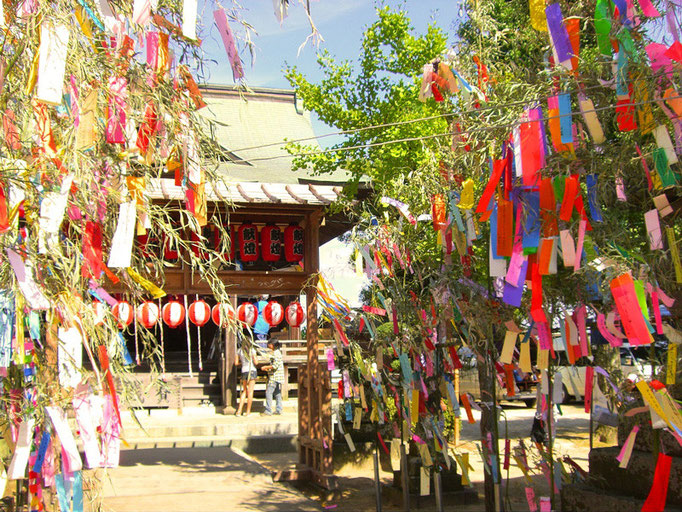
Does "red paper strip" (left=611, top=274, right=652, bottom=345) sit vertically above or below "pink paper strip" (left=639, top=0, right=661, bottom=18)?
below

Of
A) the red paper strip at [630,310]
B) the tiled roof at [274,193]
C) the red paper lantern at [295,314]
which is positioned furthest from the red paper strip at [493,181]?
the red paper lantern at [295,314]

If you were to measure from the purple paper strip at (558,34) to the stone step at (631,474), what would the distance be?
269 centimetres

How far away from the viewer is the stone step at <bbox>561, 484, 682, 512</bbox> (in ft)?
14.6

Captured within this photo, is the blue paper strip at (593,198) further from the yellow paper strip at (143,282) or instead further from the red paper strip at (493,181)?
the yellow paper strip at (143,282)

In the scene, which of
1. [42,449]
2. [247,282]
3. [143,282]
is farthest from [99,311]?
[247,282]

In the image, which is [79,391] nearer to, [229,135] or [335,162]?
[335,162]

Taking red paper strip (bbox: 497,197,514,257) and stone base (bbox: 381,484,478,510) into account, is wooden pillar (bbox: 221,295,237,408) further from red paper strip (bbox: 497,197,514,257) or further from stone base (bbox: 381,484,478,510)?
red paper strip (bbox: 497,197,514,257)

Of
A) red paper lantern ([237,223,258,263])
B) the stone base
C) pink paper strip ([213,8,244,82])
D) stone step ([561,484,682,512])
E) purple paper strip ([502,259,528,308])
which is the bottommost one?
the stone base

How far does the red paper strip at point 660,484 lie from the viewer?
13.4 ft

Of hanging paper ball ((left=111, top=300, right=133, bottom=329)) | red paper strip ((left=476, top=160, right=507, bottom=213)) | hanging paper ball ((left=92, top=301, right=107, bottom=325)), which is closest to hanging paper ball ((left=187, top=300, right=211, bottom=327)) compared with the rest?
hanging paper ball ((left=111, top=300, right=133, bottom=329))

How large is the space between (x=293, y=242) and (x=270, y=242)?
0.31m

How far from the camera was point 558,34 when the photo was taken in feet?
14.9

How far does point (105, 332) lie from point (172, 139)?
1.12 meters

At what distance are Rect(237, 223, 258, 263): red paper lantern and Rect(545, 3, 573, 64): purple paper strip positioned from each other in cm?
507
